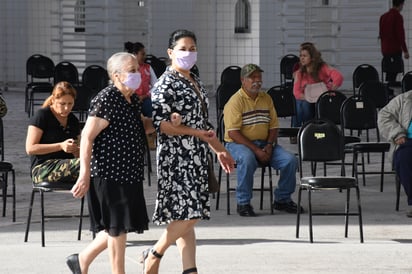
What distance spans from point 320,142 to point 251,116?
2.48ft

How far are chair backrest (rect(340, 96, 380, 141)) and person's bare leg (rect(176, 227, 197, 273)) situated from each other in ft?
19.0

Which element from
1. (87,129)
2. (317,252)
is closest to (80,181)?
(87,129)

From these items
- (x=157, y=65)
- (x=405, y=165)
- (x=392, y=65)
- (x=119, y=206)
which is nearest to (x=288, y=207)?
(x=405, y=165)

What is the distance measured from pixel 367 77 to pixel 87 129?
12631 mm

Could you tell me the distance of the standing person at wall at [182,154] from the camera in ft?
28.4

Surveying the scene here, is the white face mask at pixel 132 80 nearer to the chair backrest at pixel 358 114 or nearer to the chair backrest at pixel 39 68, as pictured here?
the chair backrest at pixel 358 114

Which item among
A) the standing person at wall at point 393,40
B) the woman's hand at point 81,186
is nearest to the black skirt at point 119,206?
the woman's hand at point 81,186

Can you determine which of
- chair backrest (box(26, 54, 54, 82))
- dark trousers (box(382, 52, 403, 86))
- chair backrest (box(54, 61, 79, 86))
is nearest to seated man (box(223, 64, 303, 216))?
chair backrest (box(54, 61, 79, 86))

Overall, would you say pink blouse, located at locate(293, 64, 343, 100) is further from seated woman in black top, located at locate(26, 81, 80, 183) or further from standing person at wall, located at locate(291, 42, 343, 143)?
seated woman in black top, located at locate(26, 81, 80, 183)

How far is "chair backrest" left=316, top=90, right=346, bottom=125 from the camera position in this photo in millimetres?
15031

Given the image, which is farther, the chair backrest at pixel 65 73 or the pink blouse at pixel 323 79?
the chair backrest at pixel 65 73

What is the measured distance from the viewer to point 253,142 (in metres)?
12.5

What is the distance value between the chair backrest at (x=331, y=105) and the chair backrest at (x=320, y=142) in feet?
9.42

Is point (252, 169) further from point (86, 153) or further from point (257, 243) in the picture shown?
point (86, 153)
